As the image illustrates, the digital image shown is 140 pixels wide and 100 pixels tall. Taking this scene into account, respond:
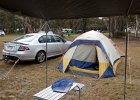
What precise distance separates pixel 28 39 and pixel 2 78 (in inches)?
115

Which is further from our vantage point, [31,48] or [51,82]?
[31,48]

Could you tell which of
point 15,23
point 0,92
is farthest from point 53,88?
point 15,23

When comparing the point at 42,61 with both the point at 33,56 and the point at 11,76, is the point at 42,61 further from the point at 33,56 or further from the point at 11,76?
the point at 11,76

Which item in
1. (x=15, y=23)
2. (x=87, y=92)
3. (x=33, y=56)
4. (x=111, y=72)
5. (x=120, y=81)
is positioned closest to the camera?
(x=87, y=92)

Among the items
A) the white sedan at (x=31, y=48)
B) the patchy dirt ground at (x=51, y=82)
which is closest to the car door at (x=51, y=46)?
the white sedan at (x=31, y=48)

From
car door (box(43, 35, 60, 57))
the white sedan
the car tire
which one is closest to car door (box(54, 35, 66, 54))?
the white sedan

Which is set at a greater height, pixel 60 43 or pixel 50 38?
pixel 50 38

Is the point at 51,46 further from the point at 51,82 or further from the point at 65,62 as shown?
the point at 51,82

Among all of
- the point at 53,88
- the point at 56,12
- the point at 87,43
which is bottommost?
the point at 53,88

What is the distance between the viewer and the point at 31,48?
9.90 m

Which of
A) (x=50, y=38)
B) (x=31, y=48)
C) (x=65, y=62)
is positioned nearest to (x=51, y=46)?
(x=50, y=38)

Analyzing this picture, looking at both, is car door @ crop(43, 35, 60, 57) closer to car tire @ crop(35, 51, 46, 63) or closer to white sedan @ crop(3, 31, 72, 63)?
white sedan @ crop(3, 31, 72, 63)

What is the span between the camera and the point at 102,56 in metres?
8.28

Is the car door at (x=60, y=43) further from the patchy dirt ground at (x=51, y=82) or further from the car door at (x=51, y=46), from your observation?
the patchy dirt ground at (x=51, y=82)
